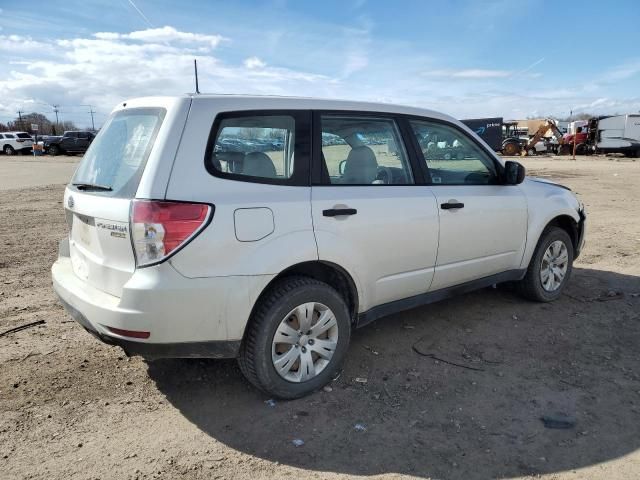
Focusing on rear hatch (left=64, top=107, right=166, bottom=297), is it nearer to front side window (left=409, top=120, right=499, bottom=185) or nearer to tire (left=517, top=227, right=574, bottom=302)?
front side window (left=409, top=120, right=499, bottom=185)

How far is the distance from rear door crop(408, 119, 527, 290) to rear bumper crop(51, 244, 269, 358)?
173 centimetres

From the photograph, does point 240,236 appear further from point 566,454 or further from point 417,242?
point 566,454

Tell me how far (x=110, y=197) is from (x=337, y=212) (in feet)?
4.49

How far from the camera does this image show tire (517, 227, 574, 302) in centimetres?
496

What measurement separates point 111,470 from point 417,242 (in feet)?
8.00

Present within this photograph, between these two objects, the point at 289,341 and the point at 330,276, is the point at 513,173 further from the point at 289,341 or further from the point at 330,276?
the point at 289,341

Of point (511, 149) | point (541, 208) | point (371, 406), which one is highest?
point (511, 149)

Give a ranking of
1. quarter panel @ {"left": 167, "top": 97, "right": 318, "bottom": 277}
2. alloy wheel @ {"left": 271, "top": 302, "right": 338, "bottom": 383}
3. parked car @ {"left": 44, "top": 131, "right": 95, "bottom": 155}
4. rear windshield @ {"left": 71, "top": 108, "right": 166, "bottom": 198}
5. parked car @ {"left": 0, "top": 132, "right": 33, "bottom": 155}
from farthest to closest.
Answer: parked car @ {"left": 0, "top": 132, "right": 33, "bottom": 155} < parked car @ {"left": 44, "top": 131, "right": 95, "bottom": 155} < alloy wheel @ {"left": 271, "top": 302, "right": 338, "bottom": 383} < rear windshield @ {"left": 71, "top": 108, "right": 166, "bottom": 198} < quarter panel @ {"left": 167, "top": 97, "right": 318, "bottom": 277}

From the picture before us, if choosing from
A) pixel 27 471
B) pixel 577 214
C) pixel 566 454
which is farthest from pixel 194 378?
pixel 577 214

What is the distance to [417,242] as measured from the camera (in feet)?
12.6

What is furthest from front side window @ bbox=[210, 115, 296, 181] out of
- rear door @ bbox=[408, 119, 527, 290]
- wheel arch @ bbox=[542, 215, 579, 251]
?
wheel arch @ bbox=[542, 215, 579, 251]

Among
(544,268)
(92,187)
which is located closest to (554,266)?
(544,268)

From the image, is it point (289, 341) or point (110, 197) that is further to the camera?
point (289, 341)

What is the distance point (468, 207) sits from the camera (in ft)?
13.7
